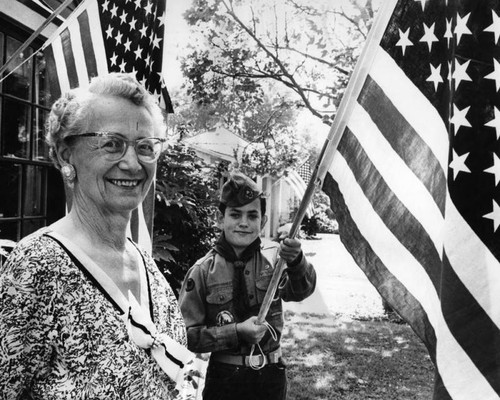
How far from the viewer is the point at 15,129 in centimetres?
482

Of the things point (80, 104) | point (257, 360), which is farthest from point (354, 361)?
point (80, 104)

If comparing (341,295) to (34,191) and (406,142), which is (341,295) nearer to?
(34,191)

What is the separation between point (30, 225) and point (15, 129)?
1017 millimetres

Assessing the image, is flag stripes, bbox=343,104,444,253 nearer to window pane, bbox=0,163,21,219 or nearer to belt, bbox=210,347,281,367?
belt, bbox=210,347,281,367

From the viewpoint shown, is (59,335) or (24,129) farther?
(24,129)

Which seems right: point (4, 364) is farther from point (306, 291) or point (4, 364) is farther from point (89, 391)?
point (306, 291)

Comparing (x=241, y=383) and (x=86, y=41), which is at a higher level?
(x=86, y=41)

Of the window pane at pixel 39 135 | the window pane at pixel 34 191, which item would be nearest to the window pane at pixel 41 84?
the window pane at pixel 39 135

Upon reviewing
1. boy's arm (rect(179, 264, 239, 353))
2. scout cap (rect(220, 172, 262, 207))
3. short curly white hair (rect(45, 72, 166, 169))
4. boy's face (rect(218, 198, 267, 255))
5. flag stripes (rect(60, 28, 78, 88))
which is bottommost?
boy's arm (rect(179, 264, 239, 353))

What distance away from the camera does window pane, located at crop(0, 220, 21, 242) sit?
468 centimetres

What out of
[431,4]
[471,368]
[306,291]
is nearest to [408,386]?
[306,291]

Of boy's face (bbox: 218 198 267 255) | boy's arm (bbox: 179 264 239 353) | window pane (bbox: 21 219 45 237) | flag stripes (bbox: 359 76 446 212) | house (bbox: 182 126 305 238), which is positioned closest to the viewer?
flag stripes (bbox: 359 76 446 212)

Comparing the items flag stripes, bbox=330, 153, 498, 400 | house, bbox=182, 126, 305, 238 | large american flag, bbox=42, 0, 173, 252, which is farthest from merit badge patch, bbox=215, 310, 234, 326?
house, bbox=182, 126, 305, 238

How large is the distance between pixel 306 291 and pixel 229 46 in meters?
7.04
